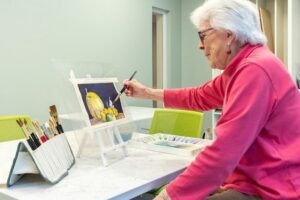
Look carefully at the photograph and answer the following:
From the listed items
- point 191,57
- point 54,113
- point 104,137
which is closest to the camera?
point 54,113

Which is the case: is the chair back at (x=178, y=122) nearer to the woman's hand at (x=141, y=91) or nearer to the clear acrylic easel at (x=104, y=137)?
the woman's hand at (x=141, y=91)

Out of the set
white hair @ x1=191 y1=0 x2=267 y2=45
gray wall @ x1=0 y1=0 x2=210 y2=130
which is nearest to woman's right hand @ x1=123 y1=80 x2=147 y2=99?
gray wall @ x1=0 y1=0 x2=210 y2=130

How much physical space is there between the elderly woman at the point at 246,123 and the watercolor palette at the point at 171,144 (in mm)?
327

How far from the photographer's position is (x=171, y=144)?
5.24ft

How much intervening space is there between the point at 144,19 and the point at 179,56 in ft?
3.10

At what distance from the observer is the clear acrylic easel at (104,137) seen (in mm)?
1319

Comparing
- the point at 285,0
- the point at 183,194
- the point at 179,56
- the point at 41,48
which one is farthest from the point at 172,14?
the point at 183,194

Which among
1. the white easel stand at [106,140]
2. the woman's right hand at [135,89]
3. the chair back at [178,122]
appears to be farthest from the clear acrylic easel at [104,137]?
the chair back at [178,122]

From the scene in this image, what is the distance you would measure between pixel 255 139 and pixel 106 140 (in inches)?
25.0

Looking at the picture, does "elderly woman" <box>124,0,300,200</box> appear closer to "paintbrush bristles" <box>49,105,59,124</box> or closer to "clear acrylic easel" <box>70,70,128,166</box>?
"clear acrylic easel" <box>70,70,128,166</box>

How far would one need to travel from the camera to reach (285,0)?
3.37 m

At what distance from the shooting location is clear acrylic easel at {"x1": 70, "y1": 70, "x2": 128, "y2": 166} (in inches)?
51.9

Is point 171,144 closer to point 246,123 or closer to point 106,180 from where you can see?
point 106,180

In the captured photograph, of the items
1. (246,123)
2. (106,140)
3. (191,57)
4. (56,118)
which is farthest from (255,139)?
(191,57)
